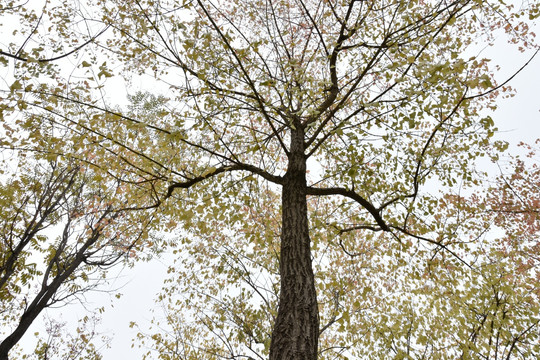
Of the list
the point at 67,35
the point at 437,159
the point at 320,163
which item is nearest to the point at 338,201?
the point at 320,163

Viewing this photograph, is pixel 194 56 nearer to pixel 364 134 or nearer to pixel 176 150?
pixel 176 150

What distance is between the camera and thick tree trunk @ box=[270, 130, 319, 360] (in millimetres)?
3077

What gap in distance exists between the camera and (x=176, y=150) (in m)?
4.54

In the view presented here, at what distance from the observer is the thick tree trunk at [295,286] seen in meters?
3.08

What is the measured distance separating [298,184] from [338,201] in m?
4.81

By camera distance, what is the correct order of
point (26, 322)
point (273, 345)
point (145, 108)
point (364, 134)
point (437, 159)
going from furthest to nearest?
point (145, 108)
point (26, 322)
point (437, 159)
point (364, 134)
point (273, 345)

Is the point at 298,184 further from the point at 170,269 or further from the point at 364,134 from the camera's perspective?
the point at 170,269

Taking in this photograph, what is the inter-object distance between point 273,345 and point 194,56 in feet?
11.7

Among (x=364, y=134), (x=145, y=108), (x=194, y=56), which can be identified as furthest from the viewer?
(x=145, y=108)

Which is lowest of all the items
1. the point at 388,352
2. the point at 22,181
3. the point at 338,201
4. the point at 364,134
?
the point at 388,352

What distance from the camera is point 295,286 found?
3533mm

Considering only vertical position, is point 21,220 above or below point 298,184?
above

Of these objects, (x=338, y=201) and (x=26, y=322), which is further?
(x=338, y=201)

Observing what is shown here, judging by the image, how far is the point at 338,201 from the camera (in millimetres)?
9031
